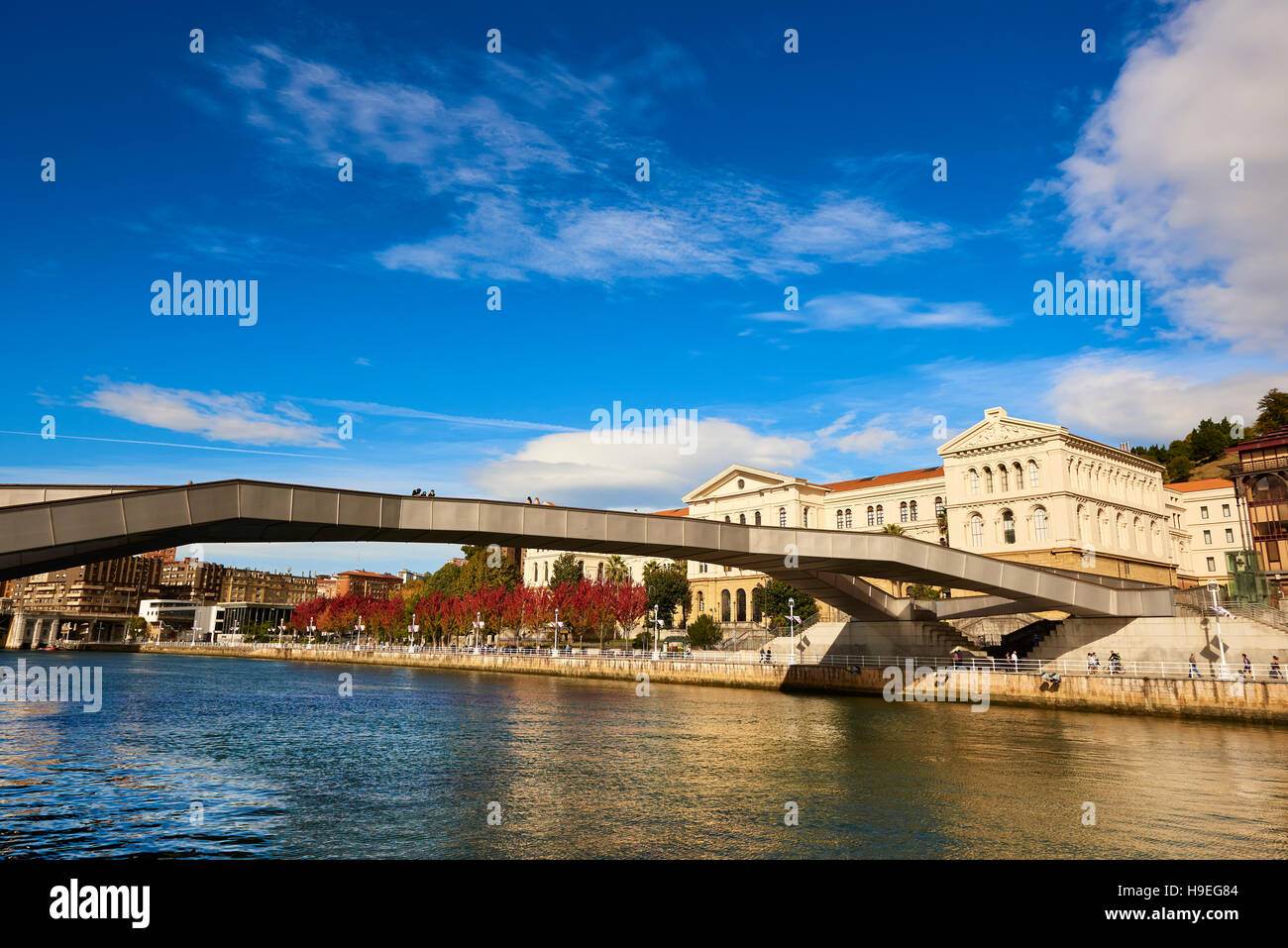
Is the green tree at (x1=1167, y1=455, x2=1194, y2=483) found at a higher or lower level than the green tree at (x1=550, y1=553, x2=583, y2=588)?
higher

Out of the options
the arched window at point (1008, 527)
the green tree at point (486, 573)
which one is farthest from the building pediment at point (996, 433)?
the green tree at point (486, 573)

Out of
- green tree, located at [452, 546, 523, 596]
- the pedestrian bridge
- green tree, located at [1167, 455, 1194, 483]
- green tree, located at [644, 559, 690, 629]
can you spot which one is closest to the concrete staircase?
the pedestrian bridge

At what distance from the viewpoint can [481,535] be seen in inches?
1320

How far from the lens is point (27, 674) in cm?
8444

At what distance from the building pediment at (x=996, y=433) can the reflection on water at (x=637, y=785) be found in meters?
47.3

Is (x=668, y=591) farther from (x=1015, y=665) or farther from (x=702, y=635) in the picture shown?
(x=1015, y=665)

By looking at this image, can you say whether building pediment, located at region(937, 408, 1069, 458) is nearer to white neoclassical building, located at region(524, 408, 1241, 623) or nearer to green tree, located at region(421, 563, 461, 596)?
white neoclassical building, located at region(524, 408, 1241, 623)

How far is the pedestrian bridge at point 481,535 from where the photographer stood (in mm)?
23562

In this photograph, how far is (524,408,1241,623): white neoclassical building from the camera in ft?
277

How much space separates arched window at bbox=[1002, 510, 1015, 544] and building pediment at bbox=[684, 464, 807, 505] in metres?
27.2

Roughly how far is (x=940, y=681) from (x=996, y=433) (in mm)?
44011

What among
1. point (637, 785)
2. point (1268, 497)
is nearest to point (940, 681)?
point (637, 785)

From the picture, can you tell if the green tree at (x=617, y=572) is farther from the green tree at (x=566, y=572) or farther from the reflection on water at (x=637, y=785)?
the reflection on water at (x=637, y=785)
